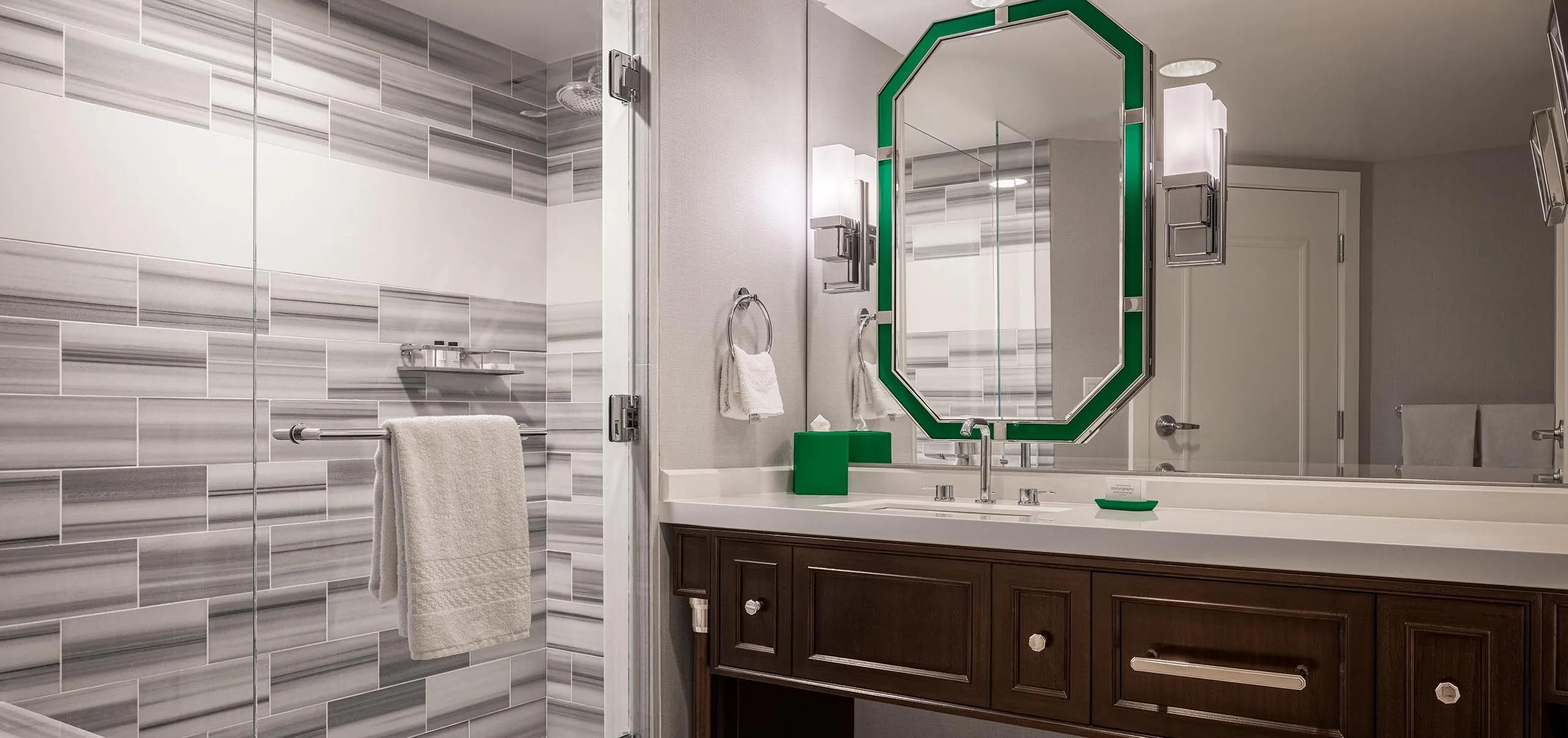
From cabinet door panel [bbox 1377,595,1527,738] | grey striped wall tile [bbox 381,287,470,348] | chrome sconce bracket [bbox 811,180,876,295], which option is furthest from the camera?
chrome sconce bracket [bbox 811,180,876,295]

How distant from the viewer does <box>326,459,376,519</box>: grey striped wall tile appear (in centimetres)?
151

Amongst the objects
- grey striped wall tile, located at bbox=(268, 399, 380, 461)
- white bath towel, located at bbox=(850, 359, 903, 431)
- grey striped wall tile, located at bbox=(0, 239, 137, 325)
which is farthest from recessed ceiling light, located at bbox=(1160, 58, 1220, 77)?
grey striped wall tile, located at bbox=(0, 239, 137, 325)

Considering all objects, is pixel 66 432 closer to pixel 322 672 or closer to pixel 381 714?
pixel 322 672

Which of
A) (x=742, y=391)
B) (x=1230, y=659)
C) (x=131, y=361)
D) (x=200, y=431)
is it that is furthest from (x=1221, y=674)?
(x=131, y=361)

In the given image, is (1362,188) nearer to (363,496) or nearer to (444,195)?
(444,195)

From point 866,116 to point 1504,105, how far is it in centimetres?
129

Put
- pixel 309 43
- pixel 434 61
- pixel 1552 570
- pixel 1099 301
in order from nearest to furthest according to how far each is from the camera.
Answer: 1. pixel 1552 570
2. pixel 309 43
3. pixel 434 61
4. pixel 1099 301

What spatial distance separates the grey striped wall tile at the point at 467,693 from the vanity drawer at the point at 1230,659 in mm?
1030

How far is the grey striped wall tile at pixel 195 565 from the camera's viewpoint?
139 cm

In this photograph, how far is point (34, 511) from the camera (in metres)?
1.36

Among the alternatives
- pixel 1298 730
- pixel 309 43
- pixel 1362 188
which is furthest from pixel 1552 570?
pixel 309 43

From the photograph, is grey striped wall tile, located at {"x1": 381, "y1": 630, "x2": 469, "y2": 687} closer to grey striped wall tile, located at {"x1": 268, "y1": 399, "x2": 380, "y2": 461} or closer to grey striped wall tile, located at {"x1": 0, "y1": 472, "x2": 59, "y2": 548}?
grey striped wall tile, located at {"x1": 268, "y1": 399, "x2": 380, "y2": 461}

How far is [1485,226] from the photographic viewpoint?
1.70 metres

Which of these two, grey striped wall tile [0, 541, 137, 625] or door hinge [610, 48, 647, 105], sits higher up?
door hinge [610, 48, 647, 105]
